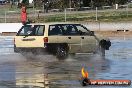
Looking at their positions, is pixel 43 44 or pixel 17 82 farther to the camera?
pixel 43 44

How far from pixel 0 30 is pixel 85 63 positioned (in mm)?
24805

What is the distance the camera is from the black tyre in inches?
910

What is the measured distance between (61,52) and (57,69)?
428 centimetres

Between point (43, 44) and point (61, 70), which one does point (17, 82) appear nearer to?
point (61, 70)

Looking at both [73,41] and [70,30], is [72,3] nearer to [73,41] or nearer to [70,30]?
[70,30]

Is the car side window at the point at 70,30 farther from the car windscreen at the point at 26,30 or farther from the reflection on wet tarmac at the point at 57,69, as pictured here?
the car windscreen at the point at 26,30

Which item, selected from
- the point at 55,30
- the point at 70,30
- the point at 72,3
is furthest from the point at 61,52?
→ the point at 72,3

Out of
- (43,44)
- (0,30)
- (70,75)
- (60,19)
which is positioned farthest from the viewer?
(60,19)

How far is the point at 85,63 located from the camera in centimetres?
2116

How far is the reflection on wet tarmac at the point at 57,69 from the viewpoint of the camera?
15.2 meters

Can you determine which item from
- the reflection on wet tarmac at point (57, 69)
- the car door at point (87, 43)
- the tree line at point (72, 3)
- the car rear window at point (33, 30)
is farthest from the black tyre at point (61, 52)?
the tree line at point (72, 3)

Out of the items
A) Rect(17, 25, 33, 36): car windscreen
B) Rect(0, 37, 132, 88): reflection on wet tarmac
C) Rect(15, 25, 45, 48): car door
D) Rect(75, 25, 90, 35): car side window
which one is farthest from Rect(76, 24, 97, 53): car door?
Rect(17, 25, 33, 36): car windscreen

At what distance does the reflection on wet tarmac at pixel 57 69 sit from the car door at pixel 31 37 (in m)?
0.66

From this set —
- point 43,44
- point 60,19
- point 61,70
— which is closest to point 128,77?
point 61,70
